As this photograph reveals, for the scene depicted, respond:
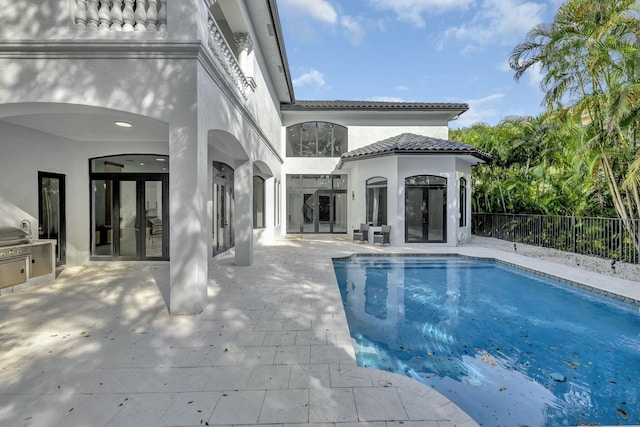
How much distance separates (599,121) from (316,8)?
15.6 m

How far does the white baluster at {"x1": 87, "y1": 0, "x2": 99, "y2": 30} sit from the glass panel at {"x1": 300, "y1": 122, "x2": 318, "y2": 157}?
14175mm

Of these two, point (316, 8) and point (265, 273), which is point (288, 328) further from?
point (316, 8)

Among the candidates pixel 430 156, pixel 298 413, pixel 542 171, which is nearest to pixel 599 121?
pixel 542 171

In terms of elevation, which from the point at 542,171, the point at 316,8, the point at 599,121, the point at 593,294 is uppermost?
the point at 316,8

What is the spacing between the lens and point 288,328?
4.99 m

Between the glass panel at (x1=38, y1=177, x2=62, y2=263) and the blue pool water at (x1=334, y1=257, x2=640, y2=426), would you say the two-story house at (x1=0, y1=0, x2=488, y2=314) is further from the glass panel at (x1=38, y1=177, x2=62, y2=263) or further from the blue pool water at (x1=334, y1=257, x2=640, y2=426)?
the blue pool water at (x1=334, y1=257, x2=640, y2=426)

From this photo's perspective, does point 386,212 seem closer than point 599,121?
No

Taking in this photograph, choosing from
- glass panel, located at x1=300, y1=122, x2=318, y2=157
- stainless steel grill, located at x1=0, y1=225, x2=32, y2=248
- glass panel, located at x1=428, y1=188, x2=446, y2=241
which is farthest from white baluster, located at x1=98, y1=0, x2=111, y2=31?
glass panel, located at x1=300, y1=122, x2=318, y2=157

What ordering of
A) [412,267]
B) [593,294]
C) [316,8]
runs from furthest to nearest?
[316,8] → [412,267] → [593,294]

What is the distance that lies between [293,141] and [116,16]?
14.1 metres

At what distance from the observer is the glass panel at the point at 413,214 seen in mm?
14219

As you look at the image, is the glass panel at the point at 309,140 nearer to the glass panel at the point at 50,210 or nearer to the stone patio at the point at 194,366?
the glass panel at the point at 50,210

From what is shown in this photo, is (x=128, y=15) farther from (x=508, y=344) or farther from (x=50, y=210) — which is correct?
(x=508, y=344)

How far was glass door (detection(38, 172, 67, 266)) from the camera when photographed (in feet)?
27.8
